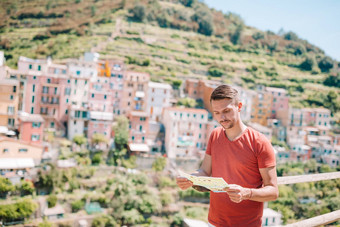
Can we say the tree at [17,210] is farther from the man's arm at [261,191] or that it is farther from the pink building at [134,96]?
the man's arm at [261,191]

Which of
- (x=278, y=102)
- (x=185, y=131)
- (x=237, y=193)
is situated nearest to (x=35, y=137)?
(x=185, y=131)

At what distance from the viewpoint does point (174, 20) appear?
5234 centimetres

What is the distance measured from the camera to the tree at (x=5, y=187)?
16.5m

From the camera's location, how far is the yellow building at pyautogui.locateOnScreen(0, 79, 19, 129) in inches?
776

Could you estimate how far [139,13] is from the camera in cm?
4900

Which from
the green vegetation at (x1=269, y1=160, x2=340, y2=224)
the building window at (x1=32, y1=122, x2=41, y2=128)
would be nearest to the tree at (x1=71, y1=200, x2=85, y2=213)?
the building window at (x1=32, y1=122, x2=41, y2=128)

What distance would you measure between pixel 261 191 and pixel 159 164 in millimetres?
20758

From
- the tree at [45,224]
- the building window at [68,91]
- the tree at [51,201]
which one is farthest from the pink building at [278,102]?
the tree at [45,224]

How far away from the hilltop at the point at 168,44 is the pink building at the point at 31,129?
1332cm

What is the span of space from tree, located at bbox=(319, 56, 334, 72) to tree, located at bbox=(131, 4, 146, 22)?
32077mm

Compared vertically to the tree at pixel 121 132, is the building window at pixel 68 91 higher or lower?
higher

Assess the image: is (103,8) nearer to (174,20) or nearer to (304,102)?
(174,20)

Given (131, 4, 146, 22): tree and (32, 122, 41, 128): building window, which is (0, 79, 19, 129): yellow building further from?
(131, 4, 146, 22): tree

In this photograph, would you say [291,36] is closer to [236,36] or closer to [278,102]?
[236,36]
